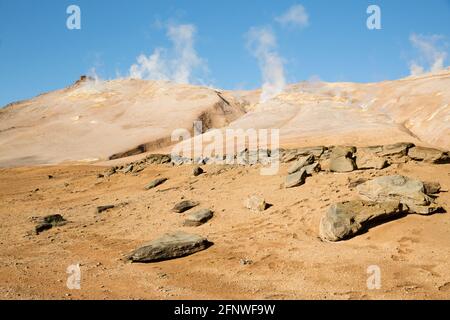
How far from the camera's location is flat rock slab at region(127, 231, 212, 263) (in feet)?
33.5

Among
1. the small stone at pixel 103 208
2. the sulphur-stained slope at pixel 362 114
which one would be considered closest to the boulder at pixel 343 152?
the small stone at pixel 103 208

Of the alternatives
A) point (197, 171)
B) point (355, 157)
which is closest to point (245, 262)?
point (355, 157)

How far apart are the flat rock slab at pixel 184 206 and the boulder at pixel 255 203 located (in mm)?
2232

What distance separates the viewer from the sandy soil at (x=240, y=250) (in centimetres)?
802

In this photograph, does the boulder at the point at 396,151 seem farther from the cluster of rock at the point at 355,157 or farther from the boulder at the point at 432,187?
the boulder at the point at 432,187

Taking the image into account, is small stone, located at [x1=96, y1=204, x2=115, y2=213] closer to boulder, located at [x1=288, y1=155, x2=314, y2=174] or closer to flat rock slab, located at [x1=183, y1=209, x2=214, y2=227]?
flat rock slab, located at [x1=183, y1=209, x2=214, y2=227]

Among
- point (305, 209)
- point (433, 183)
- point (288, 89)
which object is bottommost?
point (305, 209)

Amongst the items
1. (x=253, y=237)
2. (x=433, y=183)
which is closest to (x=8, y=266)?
(x=253, y=237)

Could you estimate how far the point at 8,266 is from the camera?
33.4 feet

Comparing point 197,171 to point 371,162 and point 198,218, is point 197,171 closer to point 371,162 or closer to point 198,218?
point 198,218

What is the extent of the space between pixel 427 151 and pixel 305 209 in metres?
6.49

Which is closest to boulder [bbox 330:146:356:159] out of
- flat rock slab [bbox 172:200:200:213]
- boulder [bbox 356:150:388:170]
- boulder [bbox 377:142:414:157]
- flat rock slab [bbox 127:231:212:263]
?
boulder [bbox 356:150:388:170]

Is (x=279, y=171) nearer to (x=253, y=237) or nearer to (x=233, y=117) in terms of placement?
(x=253, y=237)
